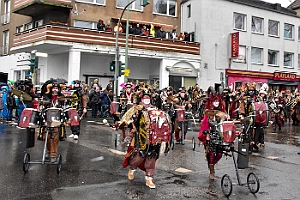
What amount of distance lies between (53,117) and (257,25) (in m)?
28.9

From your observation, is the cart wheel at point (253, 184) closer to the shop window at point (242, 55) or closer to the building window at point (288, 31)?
the shop window at point (242, 55)

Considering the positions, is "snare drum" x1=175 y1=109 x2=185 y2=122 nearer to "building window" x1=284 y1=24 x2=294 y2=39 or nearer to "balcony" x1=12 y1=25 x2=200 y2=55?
"balcony" x1=12 y1=25 x2=200 y2=55

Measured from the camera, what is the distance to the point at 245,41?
32062mm

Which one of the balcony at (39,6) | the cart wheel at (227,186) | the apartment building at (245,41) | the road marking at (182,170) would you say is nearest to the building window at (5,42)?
the balcony at (39,6)

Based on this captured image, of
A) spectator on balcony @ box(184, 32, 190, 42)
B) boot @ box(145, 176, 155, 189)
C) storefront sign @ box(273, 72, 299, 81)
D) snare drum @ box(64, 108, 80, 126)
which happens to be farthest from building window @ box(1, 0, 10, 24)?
boot @ box(145, 176, 155, 189)

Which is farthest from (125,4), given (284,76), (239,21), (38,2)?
(284,76)

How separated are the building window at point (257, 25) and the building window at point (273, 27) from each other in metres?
1.14

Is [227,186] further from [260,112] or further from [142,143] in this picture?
[260,112]

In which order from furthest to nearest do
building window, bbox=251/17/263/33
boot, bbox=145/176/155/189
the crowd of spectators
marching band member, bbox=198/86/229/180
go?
1. building window, bbox=251/17/263/33
2. the crowd of spectators
3. marching band member, bbox=198/86/229/180
4. boot, bbox=145/176/155/189

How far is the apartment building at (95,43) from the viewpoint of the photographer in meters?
24.3

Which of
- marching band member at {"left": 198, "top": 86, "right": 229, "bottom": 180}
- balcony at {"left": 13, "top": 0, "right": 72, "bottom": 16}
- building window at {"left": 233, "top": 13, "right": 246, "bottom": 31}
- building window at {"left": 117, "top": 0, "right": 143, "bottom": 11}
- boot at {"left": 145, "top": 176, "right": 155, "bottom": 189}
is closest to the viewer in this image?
boot at {"left": 145, "top": 176, "right": 155, "bottom": 189}

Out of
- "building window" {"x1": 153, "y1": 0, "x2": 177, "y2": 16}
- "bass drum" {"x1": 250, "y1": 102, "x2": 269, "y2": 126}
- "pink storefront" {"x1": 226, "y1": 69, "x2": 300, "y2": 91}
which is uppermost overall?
"building window" {"x1": 153, "y1": 0, "x2": 177, "y2": 16}

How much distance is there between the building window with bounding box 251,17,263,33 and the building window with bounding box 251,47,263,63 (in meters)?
1.61

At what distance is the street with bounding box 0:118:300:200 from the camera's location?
20.1ft
